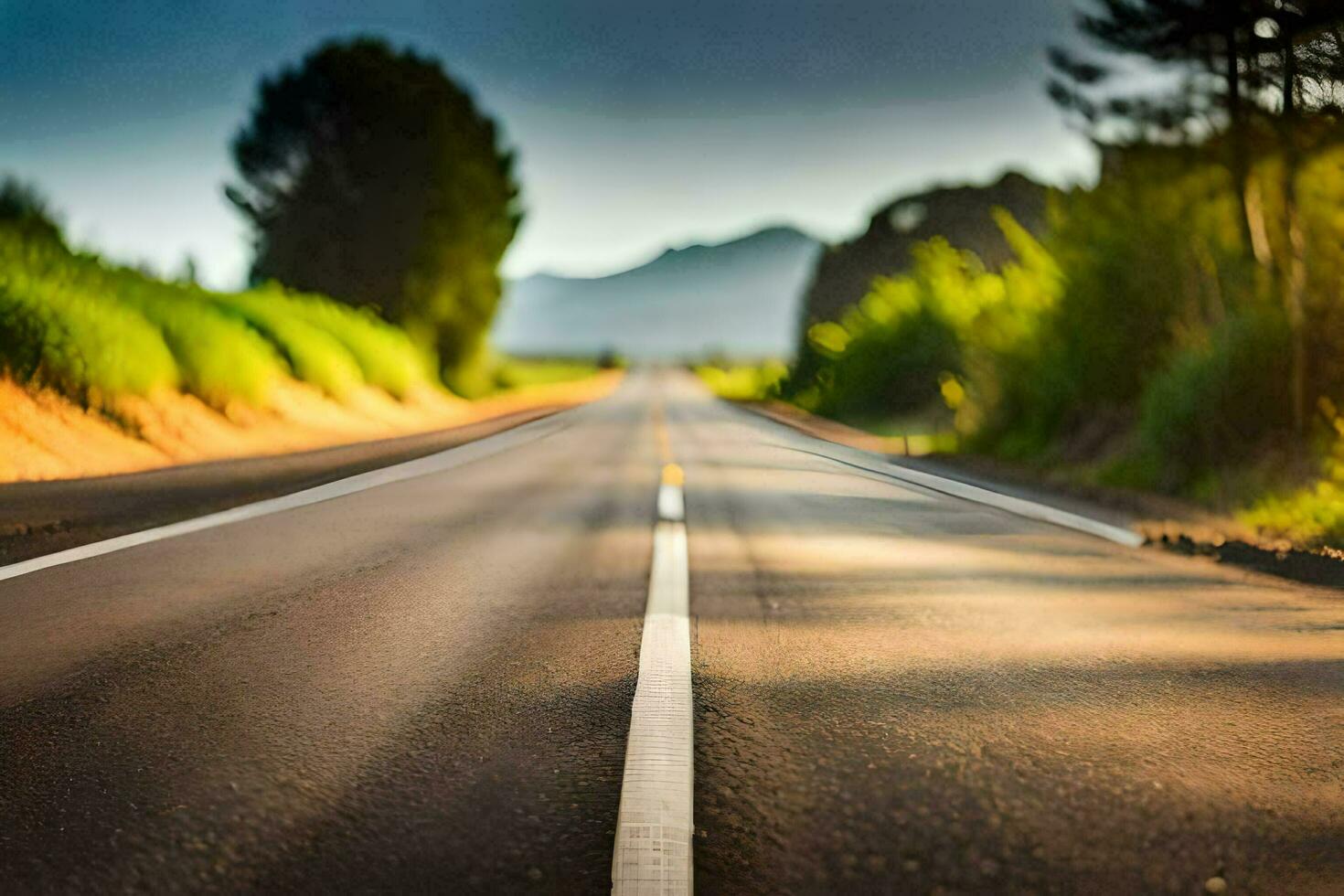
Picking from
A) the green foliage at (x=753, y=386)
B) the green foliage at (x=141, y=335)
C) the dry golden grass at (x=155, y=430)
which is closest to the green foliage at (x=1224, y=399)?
the dry golden grass at (x=155, y=430)

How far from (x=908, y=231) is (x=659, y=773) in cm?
5186

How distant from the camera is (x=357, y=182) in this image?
37.8 metres

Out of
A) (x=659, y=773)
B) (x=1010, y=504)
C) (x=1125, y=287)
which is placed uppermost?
(x=1125, y=287)

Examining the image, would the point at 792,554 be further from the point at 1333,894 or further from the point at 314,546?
the point at 1333,894

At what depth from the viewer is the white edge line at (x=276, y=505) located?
6.15m

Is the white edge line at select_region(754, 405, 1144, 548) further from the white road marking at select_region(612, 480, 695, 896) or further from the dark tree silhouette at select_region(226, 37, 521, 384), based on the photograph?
the dark tree silhouette at select_region(226, 37, 521, 384)

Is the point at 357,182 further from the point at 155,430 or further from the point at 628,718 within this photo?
the point at 628,718

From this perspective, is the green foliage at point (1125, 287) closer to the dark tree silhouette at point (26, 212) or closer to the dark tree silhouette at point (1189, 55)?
the dark tree silhouette at point (1189, 55)

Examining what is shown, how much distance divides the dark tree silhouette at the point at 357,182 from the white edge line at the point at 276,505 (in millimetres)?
21384

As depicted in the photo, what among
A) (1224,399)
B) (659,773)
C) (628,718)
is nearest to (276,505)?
(628,718)

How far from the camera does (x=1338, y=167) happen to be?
34.7 ft

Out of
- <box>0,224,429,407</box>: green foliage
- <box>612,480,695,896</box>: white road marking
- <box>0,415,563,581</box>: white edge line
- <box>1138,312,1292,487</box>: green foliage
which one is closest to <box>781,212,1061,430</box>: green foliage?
<box>1138,312,1292,487</box>: green foliage

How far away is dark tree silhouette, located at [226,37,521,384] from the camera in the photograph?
37062mm

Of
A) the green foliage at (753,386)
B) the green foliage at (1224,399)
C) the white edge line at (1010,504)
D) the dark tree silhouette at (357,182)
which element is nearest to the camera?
the white edge line at (1010,504)
